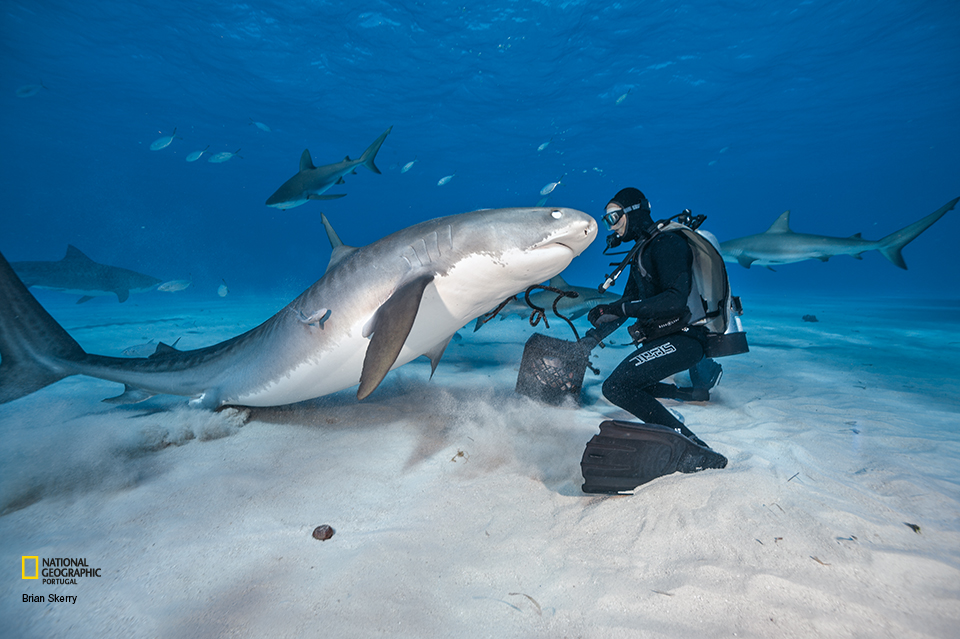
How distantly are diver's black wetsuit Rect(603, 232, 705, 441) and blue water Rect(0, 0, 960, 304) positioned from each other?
2026cm

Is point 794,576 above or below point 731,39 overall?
below

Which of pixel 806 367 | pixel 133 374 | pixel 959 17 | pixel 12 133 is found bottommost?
pixel 806 367

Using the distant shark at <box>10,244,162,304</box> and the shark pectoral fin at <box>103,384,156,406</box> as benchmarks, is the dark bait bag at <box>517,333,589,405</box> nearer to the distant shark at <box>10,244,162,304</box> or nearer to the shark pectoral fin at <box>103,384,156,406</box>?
the shark pectoral fin at <box>103,384,156,406</box>

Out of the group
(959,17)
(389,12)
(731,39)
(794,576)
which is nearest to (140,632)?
(794,576)

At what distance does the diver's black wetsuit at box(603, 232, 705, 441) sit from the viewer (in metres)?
3.04

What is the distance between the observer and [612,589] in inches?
66.9

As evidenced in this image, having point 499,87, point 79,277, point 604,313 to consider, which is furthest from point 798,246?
point 499,87

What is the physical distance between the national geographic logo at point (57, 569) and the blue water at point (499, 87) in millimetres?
21403

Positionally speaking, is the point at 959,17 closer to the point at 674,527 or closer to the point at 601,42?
the point at 601,42

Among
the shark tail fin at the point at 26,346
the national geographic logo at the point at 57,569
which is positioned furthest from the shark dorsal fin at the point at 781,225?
the shark tail fin at the point at 26,346

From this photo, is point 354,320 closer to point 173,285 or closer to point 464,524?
point 464,524

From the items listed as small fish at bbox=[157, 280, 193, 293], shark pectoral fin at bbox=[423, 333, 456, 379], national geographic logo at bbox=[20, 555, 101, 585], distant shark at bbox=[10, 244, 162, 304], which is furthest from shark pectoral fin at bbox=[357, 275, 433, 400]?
distant shark at bbox=[10, 244, 162, 304]

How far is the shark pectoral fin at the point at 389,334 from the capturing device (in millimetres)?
2277

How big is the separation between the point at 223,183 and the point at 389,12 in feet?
233
